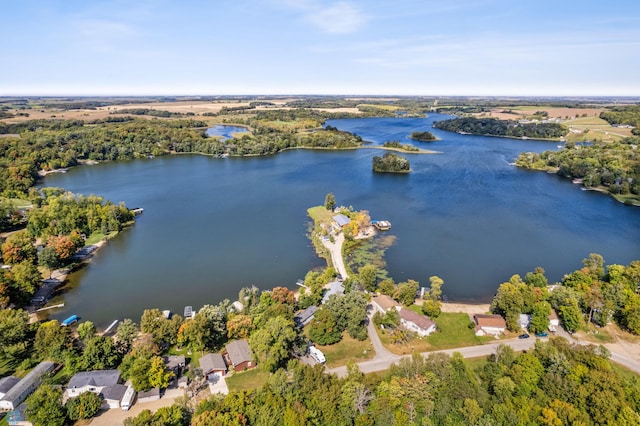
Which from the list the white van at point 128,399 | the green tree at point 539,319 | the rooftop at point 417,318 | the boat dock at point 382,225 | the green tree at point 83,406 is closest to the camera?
the green tree at point 83,406

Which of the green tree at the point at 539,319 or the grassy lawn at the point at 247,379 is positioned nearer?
the grassy lawn at the point at 247,379

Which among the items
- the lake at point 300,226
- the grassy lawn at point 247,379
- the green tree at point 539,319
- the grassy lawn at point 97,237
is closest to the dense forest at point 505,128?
the lake at point 300,226

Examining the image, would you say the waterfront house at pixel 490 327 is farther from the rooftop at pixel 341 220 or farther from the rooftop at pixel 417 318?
the rooftop at pixel 341 220

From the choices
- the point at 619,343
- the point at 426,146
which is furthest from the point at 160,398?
the point at 426,146

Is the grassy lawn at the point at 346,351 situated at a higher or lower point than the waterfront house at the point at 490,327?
lower

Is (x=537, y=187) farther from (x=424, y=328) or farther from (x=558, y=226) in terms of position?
(x=424, y=328)

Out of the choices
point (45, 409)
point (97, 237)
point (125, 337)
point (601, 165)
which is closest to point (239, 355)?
point (125, 337)
